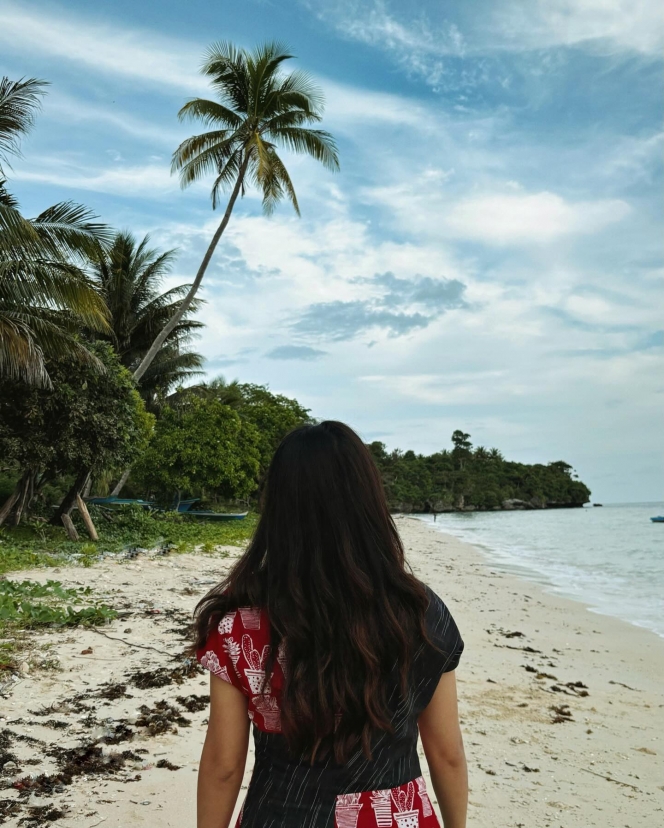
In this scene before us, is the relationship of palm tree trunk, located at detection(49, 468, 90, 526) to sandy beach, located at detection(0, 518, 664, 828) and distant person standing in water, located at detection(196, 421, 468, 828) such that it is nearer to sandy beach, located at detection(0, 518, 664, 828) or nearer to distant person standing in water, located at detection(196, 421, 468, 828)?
sandy beach, located at detection(0, 518, 664, 828)

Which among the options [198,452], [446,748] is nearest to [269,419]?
[198,452]

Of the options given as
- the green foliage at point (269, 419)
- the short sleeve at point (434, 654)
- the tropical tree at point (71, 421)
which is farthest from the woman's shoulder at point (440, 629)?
the green foliage at point (269, 419)

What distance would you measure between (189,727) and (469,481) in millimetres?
80525

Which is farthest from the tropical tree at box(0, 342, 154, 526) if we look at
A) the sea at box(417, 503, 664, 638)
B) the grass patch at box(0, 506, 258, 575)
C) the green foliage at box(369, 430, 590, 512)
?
the green foliage at box(369, 430, 590, 512)

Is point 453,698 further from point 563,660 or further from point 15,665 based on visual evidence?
point 563,660

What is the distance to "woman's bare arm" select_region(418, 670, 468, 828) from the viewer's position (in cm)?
155

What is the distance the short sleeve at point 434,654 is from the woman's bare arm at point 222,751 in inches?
15.2

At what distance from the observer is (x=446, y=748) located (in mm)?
1580

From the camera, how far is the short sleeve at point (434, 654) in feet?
4.89

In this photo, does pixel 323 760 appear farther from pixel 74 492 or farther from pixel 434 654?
pixel 74 492

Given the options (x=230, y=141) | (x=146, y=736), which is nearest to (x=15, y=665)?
(x=146, y=736)

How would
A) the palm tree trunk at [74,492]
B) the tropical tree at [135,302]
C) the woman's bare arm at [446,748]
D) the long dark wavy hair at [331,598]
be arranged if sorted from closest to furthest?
the long dark wavy hair at [331,598] → the woman's bare arm at [446,748] → the palm tree trunk at [74,492] → the tropical tree at [135,302]

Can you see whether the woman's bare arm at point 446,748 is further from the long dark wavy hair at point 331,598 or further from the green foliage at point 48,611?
the green foliage at point 48,611

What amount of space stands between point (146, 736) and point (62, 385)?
11.0 meters
